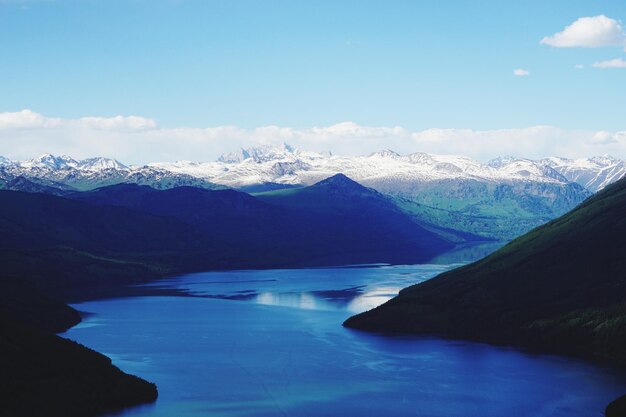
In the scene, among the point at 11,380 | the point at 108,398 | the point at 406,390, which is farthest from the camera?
the point at 406,390

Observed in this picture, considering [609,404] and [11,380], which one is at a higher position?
[11,380]

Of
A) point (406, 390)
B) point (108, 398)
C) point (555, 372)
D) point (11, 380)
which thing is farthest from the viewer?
point (555, 372)

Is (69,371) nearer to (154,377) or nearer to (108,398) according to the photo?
(108,398)

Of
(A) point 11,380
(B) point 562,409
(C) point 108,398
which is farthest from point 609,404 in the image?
(A) point 11,380

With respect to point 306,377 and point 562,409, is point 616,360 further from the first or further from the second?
point 306,377

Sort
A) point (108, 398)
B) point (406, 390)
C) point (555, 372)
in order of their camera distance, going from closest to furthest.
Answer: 1. point (108, 398)
2. point (406, 390)
3. point (555, 372)

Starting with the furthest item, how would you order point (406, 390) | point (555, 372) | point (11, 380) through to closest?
point (555, 372) < point (406, 390) < point (11, 380)

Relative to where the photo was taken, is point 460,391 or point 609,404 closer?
point 609,404

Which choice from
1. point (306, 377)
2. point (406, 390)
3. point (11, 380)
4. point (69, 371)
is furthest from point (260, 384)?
point (11, 380)

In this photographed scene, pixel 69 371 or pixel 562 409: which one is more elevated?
pixel 69 371
